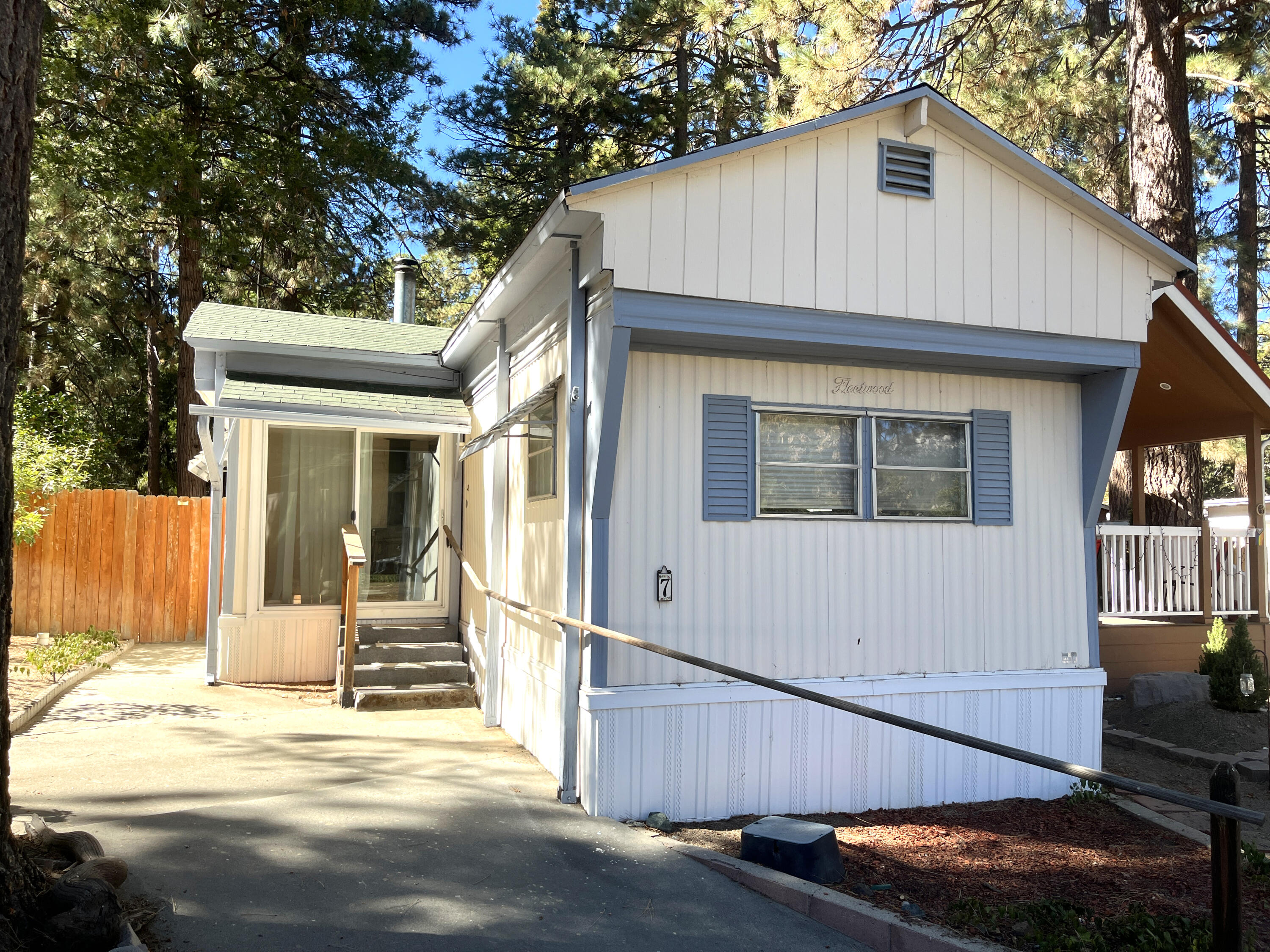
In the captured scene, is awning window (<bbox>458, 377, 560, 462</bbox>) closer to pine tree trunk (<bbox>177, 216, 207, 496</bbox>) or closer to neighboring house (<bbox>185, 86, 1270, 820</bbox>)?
neighboring house (<bbox>185, 86, 1270, 820</bbox>)

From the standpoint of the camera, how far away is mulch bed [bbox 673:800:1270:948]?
4867 mm

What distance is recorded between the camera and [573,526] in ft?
20.1

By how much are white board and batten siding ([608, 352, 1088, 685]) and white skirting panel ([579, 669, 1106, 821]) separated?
0.15 m

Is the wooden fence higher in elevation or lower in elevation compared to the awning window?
lower

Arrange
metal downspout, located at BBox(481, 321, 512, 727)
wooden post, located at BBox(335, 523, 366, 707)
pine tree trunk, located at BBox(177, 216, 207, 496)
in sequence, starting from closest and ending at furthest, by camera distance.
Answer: metal downspout, located at BBox(481, 321, 512, 727)
wooden post, located at BBox(335, 523, 366, 707)
pine tree trunk, located at BBox(177, 216, 207, 496)

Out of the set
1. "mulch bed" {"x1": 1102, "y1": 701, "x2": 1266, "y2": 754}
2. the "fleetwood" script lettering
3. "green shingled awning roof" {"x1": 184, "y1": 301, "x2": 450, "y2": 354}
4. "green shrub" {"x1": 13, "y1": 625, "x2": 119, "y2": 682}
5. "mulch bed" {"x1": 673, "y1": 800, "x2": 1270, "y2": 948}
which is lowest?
"mulch bed" {"x1": 673, "y1": 800, "x2": 1270, "y2": 948}

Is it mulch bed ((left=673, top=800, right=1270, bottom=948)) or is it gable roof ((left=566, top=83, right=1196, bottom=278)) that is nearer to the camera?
mulch bed ((left=673, top=800, right=1270, bottom=948))

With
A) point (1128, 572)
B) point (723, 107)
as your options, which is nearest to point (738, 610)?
point (1128, 572)

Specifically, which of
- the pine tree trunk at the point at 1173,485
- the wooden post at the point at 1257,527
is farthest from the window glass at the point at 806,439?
the pine tree trunk at the point at 1173,485

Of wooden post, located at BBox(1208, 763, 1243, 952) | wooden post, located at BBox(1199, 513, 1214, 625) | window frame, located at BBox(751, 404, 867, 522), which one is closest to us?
wooden post, located at BBox(1208, 763, 1243, 952)

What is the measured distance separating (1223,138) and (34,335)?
72.7ft

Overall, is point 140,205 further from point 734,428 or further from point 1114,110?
point 1114,110

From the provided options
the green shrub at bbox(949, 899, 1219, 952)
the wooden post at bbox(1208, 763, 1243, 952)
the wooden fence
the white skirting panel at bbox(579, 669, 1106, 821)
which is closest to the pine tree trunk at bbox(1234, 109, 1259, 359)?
the white skirting panel at bbox(579, 669, 1106, 821)

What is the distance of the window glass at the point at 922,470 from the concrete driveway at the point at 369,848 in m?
2.82
